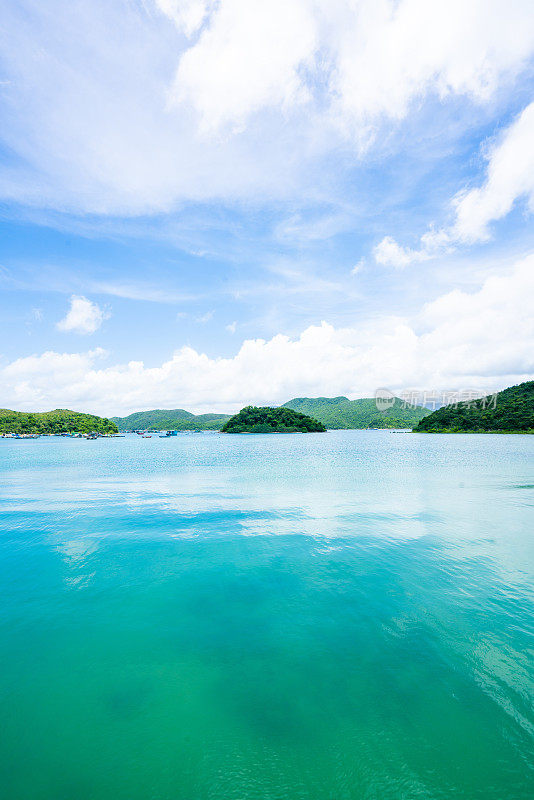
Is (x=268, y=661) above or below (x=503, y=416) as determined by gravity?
below

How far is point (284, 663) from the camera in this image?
10156 mm

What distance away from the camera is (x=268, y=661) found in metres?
10.3

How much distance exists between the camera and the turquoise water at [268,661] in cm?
684

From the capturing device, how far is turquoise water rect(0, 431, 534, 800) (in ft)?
22.4

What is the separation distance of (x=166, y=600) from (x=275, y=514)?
1467cm

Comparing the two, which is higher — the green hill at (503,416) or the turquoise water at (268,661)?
the green hill at (503,416)

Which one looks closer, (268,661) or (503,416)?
(268,661)

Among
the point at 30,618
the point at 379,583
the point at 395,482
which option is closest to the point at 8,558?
the point at 30,618

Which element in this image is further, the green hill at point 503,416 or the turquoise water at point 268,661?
the green hill at point 503,416

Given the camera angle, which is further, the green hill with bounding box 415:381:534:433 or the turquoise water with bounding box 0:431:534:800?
the green hill with bounding box 415:381:534:433

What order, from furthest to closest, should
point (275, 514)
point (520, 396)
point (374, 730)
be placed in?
point (520, 396), point (275, 514), point (374, 730)

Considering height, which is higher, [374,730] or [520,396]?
[520,396]

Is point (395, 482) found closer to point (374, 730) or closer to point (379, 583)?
point (379, 583)

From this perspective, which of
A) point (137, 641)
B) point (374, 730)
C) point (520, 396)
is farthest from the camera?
point (520, 396)
